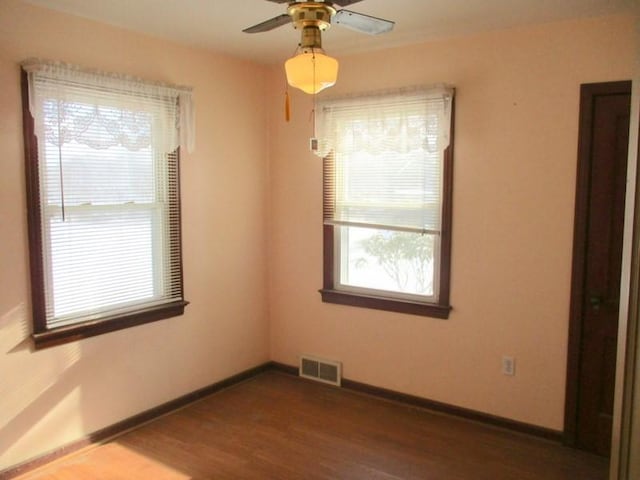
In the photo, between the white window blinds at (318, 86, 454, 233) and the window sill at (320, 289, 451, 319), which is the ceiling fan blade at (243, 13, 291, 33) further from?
the window sill at (320, 289, 451, 319)

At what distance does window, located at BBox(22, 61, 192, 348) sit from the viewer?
272 centimetres

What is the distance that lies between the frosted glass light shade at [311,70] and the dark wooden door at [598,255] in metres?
1.69

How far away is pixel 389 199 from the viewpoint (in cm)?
354

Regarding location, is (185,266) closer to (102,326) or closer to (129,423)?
(102,326)

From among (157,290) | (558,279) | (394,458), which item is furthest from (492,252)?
(157,290)

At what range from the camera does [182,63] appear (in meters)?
3.42

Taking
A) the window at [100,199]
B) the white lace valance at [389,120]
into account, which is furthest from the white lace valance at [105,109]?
the white lace valance at [389,120]

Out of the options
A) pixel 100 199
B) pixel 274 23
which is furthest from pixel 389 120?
pixel 100 199

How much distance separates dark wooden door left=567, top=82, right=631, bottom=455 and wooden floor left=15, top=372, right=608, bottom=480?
30 centimetres

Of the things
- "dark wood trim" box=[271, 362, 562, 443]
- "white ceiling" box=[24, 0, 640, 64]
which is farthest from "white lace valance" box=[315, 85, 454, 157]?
"dark wood trim" box=[271, 362, 562, 443]

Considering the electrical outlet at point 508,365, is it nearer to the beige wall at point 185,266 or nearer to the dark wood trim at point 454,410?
the dark wood trim at point 454,410

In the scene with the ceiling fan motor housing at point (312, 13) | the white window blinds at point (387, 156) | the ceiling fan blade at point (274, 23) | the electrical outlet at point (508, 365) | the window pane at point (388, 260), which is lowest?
the electrical outlet at point (508, 365)

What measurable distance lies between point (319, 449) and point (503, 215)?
1794 millimetres

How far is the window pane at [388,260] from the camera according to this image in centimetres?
351
